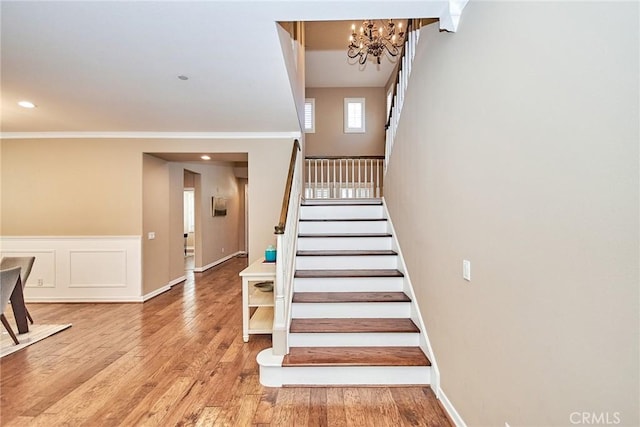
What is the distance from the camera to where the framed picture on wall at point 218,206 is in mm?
7850

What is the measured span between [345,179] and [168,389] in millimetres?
5192

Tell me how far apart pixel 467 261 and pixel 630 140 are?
3.44 feet

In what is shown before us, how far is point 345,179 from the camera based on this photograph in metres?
6.77

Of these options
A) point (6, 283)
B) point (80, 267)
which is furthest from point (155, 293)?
point (6, 283)

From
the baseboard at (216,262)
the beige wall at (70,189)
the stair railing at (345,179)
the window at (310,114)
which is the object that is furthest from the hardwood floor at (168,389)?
the window at (310,114)

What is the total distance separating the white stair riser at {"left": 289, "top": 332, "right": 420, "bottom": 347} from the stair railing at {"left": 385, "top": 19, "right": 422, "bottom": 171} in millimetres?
2331

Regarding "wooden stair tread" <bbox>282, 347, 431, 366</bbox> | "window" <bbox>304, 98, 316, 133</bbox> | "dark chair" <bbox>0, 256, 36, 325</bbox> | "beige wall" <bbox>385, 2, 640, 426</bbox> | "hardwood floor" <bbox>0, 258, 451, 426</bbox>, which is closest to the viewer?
"beige wall" <bbox>385, 2, 640, 426</bbox>

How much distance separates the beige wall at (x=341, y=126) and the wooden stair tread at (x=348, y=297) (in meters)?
4.81

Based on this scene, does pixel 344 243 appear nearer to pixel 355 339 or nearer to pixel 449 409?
pixel 355 339

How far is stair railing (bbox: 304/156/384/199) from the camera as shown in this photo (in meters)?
6.52

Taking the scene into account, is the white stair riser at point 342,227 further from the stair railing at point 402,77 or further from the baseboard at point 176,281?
the baseboard at point 176,281

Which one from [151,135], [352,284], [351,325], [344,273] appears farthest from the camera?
[151,135]

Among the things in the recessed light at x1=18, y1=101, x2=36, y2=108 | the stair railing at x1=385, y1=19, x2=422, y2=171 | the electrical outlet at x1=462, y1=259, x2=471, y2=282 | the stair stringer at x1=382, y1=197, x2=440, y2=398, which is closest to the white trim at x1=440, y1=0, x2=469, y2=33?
the stair railing at x1=385, y1=19, x2=422, y2=171

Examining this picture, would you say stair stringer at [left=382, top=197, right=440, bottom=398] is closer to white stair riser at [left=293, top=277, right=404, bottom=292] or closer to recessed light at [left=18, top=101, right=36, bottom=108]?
white stair riser at [left=293, top=277, right=404, bottom=292]
